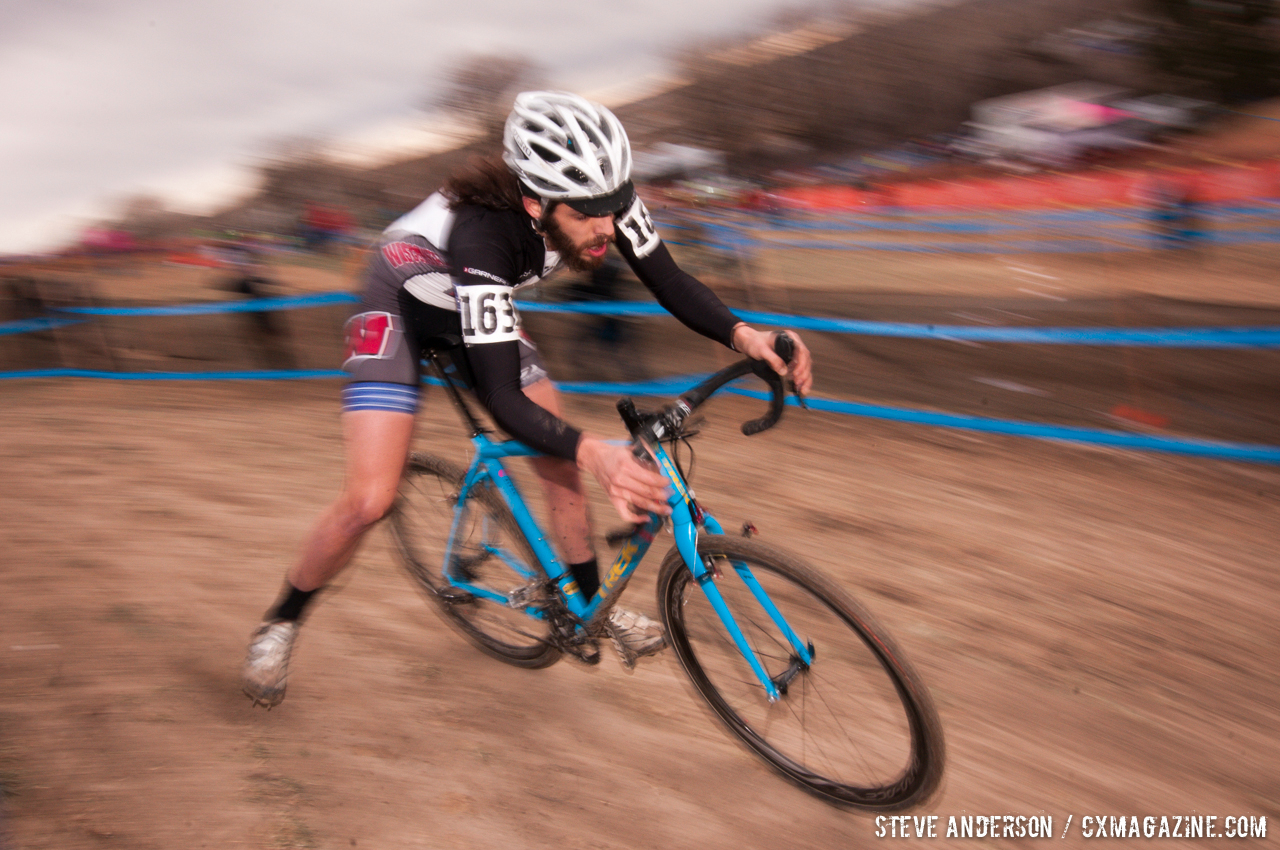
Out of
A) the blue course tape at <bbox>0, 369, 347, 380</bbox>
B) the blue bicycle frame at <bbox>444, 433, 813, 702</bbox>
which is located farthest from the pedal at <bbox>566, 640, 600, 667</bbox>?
the blue course tape at <bbox>0, 369, 347, 380</bbox>

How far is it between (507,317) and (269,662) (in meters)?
1.57

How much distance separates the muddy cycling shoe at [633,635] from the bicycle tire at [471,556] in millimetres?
315

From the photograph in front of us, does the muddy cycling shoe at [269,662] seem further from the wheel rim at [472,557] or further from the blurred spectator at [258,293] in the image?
the blurred spectator at [258,293]

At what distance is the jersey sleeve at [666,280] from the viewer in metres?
2.54

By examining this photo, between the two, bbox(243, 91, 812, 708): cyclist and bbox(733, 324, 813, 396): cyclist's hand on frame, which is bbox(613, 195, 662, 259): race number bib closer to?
bbox(243, 91, 812, 708): cyclist

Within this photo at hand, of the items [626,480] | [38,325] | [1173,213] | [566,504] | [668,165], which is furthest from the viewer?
[668,165]

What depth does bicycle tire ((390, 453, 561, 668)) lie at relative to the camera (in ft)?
9.69

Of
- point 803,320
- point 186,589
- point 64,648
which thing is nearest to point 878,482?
point 803,320

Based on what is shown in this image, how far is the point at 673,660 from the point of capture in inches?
126

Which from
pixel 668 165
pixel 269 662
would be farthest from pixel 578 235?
pixel 668 165

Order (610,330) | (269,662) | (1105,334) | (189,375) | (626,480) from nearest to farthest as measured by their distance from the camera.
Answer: (626,480) < (269,662) < (1105,334) < (610,330) < (189,375)

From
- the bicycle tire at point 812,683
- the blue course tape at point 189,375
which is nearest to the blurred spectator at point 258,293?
the blue course tape at point 189,375

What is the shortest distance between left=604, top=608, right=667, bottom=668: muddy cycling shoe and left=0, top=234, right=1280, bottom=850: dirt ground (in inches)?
14.7

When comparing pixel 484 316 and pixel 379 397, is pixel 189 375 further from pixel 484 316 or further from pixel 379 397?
pixel 484 316
